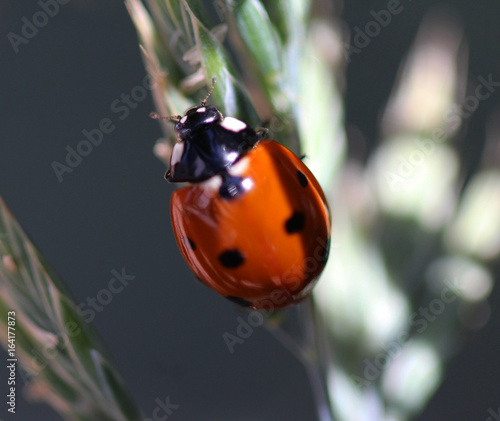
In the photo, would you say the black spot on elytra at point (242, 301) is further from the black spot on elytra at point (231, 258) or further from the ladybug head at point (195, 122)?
the ladybug head at point (195, 122)

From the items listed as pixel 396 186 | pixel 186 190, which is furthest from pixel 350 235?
pixel 186 190

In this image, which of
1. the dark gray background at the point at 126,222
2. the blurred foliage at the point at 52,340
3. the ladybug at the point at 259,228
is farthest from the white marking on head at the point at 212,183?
the dark gray background at the point at 126,222

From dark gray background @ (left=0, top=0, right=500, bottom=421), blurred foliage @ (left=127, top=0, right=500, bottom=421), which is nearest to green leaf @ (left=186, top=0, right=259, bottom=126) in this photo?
blurred foliage @ (left=127, top=0, right=500, bottom=421)

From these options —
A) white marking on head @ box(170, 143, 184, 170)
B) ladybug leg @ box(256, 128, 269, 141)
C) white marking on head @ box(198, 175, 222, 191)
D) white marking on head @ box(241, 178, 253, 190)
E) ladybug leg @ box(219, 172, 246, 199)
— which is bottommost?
white marking on head @ box(241, 178, 253, 190)

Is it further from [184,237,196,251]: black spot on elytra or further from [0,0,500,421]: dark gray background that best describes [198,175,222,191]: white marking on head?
[0,0,500,421]: dark gray background

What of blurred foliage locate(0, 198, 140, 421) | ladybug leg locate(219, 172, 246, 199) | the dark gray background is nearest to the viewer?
blurred foliage locate(0, 198, 140, 421)

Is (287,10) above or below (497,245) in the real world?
above

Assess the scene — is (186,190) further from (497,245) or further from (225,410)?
(225,410)
